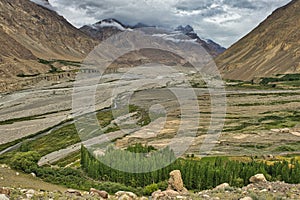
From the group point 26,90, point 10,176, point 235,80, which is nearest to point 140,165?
point 10,176

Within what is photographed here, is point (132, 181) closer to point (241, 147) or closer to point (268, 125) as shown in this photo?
point (241, 147)

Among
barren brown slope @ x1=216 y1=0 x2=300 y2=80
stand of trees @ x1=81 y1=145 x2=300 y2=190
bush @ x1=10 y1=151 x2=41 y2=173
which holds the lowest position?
stand of trees @ x1=81 y1=145 x2=300 y2=190

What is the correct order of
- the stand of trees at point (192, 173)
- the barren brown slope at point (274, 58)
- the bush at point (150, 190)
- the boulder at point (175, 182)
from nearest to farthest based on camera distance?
the bush at point (150, 190)
the boulder at point (175, 182)
the stand of trees at point (192, 173)
the barren brown slope at point (274, 58)

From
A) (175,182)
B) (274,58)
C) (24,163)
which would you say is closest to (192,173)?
(175,182)

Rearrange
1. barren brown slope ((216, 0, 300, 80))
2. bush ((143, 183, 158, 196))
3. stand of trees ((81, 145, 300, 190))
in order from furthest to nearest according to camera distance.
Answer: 1. barren brown slope ((216, 0, 300, 80))
2. stand of trees ((81, 145, 300, 190))
3. bush ((143, 183, 158, 196))

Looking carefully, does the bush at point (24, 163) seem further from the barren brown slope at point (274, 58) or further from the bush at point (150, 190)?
the barren brown slope at point (274, 58)

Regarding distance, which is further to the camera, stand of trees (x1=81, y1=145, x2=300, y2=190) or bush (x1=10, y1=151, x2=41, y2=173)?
stand of trees (x1=81, y1=145, x2=300, y2=190)

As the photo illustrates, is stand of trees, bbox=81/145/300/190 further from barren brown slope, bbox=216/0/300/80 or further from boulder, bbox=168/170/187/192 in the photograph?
barren brown slope, bbox=216/0/300/80

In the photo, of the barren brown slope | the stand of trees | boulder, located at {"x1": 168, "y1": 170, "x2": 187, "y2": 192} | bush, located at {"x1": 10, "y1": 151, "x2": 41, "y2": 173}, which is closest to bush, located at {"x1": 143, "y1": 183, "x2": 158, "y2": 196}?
boulder, located at {"x1": 168, "y1": 170, "x2": 187, "y2": 192}

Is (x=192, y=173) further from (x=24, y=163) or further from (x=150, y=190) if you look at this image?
(x=24, y=163)

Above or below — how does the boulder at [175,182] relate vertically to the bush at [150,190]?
above

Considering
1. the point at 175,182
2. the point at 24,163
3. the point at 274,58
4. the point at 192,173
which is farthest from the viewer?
the point at 274,58

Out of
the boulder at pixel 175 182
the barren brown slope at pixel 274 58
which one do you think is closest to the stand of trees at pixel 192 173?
the boulder at pixel 175 182

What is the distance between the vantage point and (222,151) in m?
49.7
